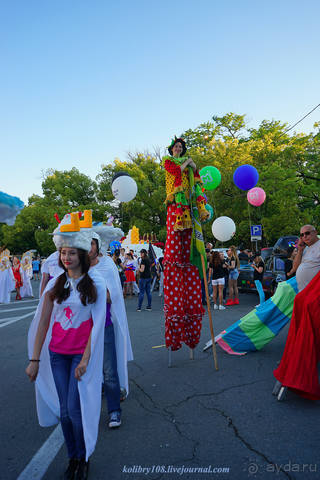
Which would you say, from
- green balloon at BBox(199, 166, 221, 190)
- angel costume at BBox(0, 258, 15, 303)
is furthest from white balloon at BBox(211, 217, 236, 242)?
angel costume at BBox(0, 258, 15, 303)

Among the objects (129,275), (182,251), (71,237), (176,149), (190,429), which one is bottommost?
(190,429)

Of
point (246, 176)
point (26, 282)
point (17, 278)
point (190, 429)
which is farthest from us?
point (26, 282)

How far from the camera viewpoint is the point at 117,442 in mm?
3111

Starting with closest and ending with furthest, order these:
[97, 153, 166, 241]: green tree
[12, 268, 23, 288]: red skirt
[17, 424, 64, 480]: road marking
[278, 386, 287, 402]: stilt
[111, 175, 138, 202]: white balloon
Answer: [17, 424, 64, 480]: road marking
[278, 386, 287, 402]: stilt
[111, 175, 138, 202]: white balloon
[12, 268, 23, 288]: red skirt
[97, 153, 166, 241]: green tree

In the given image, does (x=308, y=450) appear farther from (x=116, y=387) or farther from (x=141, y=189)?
(x=141, y=189)

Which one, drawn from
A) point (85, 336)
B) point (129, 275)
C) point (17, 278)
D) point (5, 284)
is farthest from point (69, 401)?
point (17, 278)

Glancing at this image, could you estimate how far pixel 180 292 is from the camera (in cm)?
516

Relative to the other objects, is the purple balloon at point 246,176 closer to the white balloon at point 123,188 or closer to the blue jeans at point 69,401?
the white balloon at point 123,188

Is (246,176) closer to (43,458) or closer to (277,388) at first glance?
(277,388)

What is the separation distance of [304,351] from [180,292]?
1960 millimetres

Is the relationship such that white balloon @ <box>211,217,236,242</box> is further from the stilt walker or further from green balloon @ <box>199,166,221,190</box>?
the stilt walker

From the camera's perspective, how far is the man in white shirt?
449cm

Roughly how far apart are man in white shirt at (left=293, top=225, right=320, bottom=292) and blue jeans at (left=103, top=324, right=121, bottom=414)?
259 cm

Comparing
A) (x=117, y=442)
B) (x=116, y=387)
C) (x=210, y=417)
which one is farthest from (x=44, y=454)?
(x=210, y=417)
